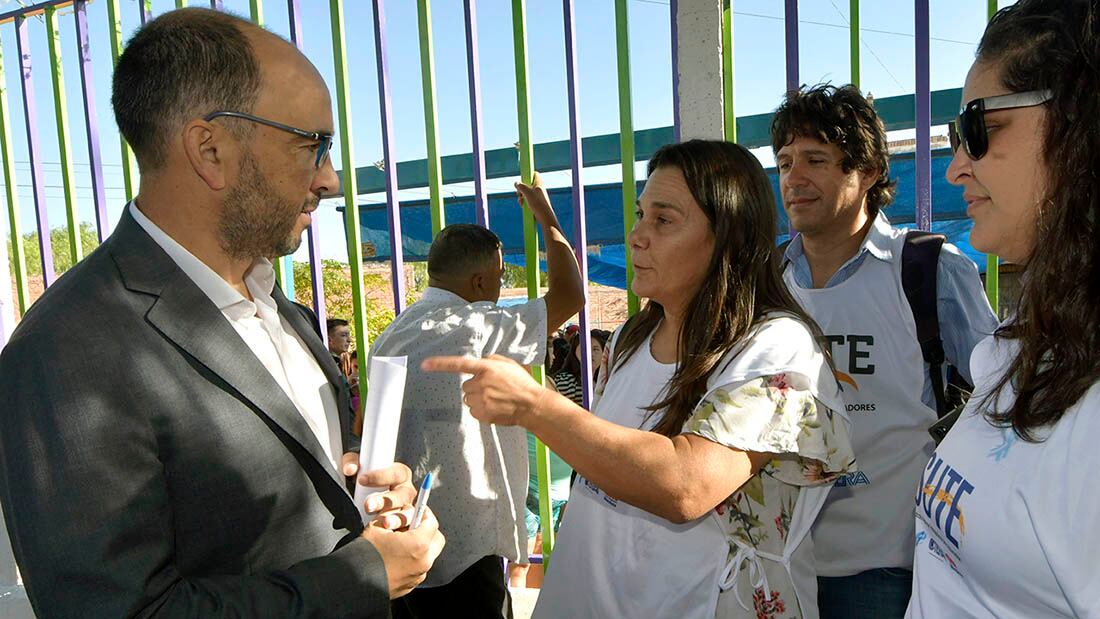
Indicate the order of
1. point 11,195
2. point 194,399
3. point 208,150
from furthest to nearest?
point 11,195 → point 208,150 → point 194,399

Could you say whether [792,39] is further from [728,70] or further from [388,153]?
[388,153]

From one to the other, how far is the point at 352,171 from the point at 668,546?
7.10 feet

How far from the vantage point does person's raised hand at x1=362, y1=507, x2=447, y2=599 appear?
124 cm

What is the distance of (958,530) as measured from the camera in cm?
99

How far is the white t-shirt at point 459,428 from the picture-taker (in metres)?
2.60

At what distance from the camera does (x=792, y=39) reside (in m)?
2.33

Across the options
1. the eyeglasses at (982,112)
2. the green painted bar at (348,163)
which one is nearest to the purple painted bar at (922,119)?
the eyeglasses at (982,112)

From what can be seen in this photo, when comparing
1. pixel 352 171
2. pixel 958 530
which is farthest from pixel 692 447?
pixel 352 171

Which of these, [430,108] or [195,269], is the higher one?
[430,108]

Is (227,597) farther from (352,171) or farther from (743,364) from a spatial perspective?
(352,171)

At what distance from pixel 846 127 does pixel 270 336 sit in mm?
1617

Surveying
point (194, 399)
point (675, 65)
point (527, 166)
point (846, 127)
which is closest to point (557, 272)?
point (527, 166)

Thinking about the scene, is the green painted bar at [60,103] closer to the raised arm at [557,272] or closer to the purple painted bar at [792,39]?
the raised arm at [557,272]

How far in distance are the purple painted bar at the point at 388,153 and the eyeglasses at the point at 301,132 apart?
1.38 metres
